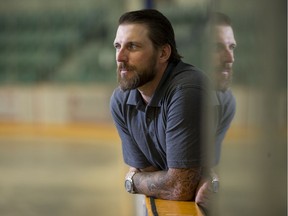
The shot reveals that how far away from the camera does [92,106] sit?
5.68 m

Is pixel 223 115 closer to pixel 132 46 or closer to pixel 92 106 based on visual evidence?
pixel 132 46

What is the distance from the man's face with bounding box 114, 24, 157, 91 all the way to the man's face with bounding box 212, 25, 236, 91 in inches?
17.7

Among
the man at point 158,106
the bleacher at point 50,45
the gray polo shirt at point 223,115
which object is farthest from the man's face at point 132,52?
the bleacher at point 50,45

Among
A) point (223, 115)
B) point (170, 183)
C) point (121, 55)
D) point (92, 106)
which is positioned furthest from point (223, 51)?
point (92, 106)

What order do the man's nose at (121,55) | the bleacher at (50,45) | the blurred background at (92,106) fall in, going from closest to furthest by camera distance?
the blurred background at (92,106) < the man's nose at (121,55) < the bleacher at (50,45)

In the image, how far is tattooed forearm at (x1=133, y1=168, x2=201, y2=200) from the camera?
0.95 m

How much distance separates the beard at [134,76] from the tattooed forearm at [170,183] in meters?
0.20

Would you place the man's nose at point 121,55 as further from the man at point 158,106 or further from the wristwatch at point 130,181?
the wristwatch at point 130,181

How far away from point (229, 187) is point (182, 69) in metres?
0.53

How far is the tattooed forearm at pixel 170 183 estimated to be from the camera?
946 mm

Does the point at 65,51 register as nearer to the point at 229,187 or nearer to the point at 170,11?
the point at 170,11

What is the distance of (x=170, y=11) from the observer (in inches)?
41.4

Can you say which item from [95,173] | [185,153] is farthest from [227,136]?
[95,173]

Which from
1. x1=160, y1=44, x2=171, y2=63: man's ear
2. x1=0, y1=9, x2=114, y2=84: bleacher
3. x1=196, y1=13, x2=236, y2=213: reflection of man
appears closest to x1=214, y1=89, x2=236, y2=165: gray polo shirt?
x1=196, y1=13, x2=236, y2=213: reflection of man
